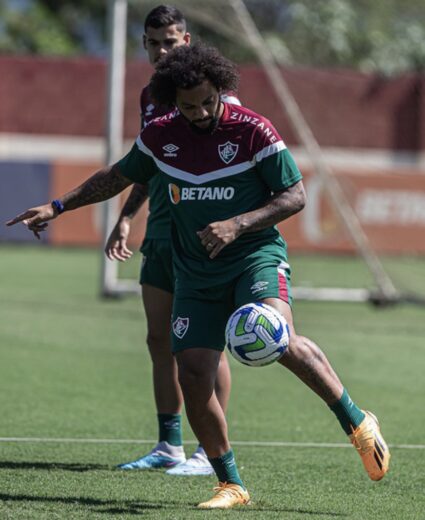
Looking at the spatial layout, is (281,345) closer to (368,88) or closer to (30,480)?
(30,480)

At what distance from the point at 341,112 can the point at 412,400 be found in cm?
1738

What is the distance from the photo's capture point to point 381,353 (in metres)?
12.5

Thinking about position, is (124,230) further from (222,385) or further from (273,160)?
(273,160)

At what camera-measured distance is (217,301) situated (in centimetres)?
624

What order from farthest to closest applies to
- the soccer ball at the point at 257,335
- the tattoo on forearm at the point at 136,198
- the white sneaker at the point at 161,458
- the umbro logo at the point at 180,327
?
the tattoo on forearm at the point at 136,198 < the white sneaker at the point at 161,458 < the umbro logo at the point at 180,327 < the soccer ball at the point at 257,335

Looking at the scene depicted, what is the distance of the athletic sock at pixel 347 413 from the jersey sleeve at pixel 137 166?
4.87 ft

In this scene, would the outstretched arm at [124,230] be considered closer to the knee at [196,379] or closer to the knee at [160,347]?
the knee at [160,347]

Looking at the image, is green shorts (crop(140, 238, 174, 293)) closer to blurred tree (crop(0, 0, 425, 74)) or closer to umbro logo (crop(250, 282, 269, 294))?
umbro logo (crop(250, 282, 269, 294))

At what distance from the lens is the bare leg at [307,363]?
19.6ft

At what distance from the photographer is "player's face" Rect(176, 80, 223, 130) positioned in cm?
596

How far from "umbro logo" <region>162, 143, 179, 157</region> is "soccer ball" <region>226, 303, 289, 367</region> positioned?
34.3 inches

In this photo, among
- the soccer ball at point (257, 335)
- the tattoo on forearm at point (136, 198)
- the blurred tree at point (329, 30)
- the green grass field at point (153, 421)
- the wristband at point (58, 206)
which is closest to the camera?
the soccer ball at point (257, 335)

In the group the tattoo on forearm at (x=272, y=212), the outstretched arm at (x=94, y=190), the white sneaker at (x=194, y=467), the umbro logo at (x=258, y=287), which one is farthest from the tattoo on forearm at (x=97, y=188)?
the white sneaker at (x=194, y=467)

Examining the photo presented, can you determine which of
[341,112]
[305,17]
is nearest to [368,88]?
[341,112]
